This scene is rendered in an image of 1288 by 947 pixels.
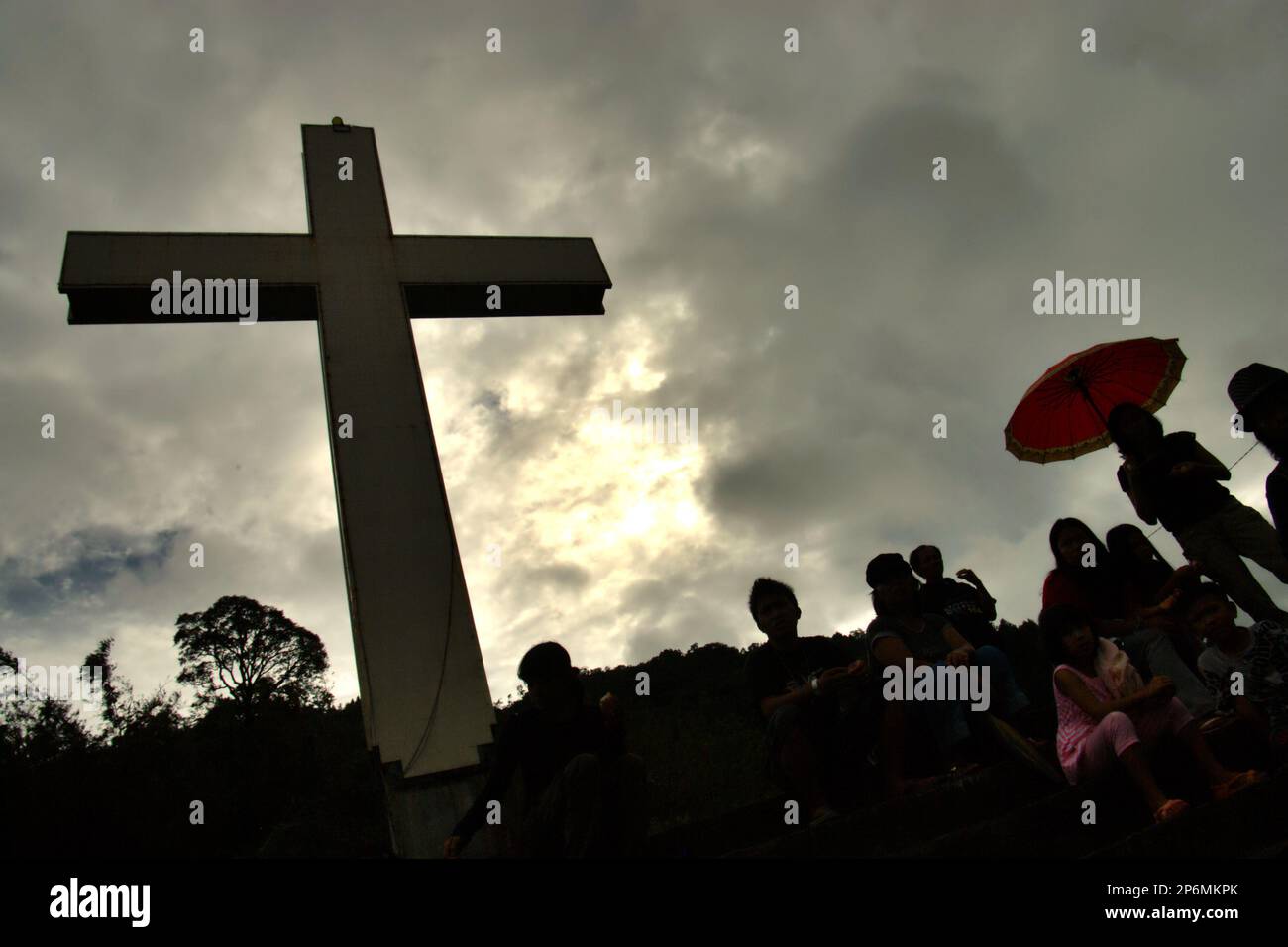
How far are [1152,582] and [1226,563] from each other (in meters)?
0.43

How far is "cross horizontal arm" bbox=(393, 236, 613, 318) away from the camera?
618 cm

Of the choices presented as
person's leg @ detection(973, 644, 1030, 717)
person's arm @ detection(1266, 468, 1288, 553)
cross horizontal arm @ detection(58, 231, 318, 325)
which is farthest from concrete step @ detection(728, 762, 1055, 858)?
cross horizontal arm @ detection(58, 231, 318, 325)

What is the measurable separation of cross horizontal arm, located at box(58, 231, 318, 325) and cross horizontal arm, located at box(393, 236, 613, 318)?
0.68 m

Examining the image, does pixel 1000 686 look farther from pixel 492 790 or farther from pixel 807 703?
pixel 492 790

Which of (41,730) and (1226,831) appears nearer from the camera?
(1226,831)

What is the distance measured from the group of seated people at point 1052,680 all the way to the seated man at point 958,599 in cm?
2

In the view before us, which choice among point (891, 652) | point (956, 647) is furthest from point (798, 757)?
point (956, 647)

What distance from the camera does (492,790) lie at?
132 inches

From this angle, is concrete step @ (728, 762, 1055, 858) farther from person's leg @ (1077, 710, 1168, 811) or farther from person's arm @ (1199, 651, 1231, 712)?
person's arm @ (1199, 651, 1231, 712)

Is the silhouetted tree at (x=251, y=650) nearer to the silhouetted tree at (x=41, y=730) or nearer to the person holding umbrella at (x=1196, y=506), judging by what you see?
the silhouetted tree at (x=41, y=730)

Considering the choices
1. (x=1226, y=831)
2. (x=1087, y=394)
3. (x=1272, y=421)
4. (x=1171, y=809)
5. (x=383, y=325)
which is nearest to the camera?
(x=1226, y=831)
